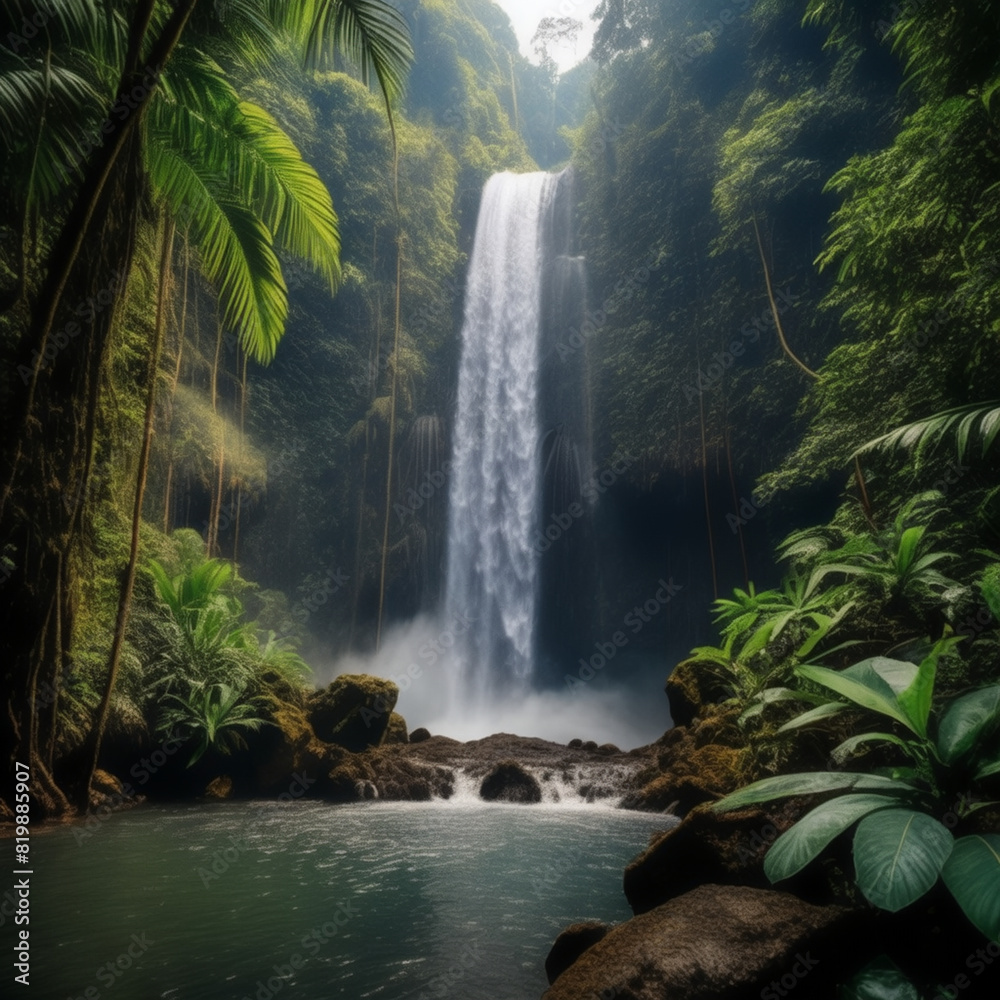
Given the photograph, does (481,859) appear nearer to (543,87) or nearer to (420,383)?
(420,383)

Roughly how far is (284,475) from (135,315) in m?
13.0

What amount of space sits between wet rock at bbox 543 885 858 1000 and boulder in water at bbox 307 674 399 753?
8640mm

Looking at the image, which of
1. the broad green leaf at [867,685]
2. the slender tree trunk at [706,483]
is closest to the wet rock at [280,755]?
the broad green leaf at [867,685]

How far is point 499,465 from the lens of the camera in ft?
67.6

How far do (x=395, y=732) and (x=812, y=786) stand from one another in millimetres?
11296

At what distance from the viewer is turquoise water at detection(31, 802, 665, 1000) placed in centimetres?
254

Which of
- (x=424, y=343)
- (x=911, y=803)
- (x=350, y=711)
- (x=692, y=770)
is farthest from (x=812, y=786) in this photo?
(x=424, y=343)

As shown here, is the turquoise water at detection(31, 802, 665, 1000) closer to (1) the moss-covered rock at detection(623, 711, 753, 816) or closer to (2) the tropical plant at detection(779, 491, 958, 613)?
(1) the moss-covered rock at detection(623, 711, 753, 816)

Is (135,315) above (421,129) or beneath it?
beneath

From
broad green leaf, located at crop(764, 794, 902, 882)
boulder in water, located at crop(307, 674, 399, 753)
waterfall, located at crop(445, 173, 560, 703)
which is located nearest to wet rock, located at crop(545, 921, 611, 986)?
broad green leaf, located at crop(764, 794, 902, 882)

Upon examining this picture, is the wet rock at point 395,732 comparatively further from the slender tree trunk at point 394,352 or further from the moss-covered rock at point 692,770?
the moss-covered rock at point 692,770

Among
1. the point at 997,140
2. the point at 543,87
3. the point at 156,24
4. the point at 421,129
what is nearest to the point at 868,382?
the point at 997,140

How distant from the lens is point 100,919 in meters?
3.17

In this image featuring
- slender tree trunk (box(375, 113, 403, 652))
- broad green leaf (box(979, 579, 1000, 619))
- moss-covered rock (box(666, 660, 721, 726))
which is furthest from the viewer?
moss-covered rock (box(666, 660, 721, 726))
